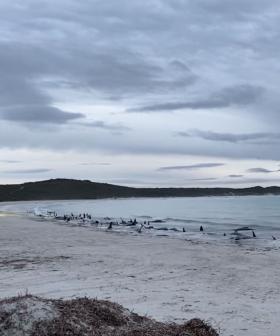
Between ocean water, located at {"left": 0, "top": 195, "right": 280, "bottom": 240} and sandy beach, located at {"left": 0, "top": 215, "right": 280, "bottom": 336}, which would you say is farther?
ocean water, located at {"left": 0, "top": 195, "right": 280, "bottom": 240}

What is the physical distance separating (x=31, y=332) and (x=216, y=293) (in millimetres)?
6517

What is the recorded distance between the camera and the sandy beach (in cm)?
927

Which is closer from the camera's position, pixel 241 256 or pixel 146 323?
pixel 146 323

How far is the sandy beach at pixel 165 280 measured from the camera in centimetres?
927

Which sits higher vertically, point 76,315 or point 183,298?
point 76,315

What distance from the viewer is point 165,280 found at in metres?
13.0

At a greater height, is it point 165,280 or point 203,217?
point 165,280

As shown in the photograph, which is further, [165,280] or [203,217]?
[203,217]

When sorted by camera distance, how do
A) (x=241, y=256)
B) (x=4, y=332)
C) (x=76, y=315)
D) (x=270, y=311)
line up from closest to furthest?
(x=4, y=332)
(x=76, y=315)
(x=270, y=311)
(x=241, y=256)

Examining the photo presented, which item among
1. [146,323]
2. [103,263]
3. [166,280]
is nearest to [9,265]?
[103,263]

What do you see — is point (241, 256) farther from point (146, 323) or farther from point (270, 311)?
point (146, 323)

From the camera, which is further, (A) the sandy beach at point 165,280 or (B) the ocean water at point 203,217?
(B) the ocean water at point 203,217

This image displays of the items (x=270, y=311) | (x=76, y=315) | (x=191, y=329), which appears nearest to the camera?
(x=76, y=315)

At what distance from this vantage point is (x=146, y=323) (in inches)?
263
